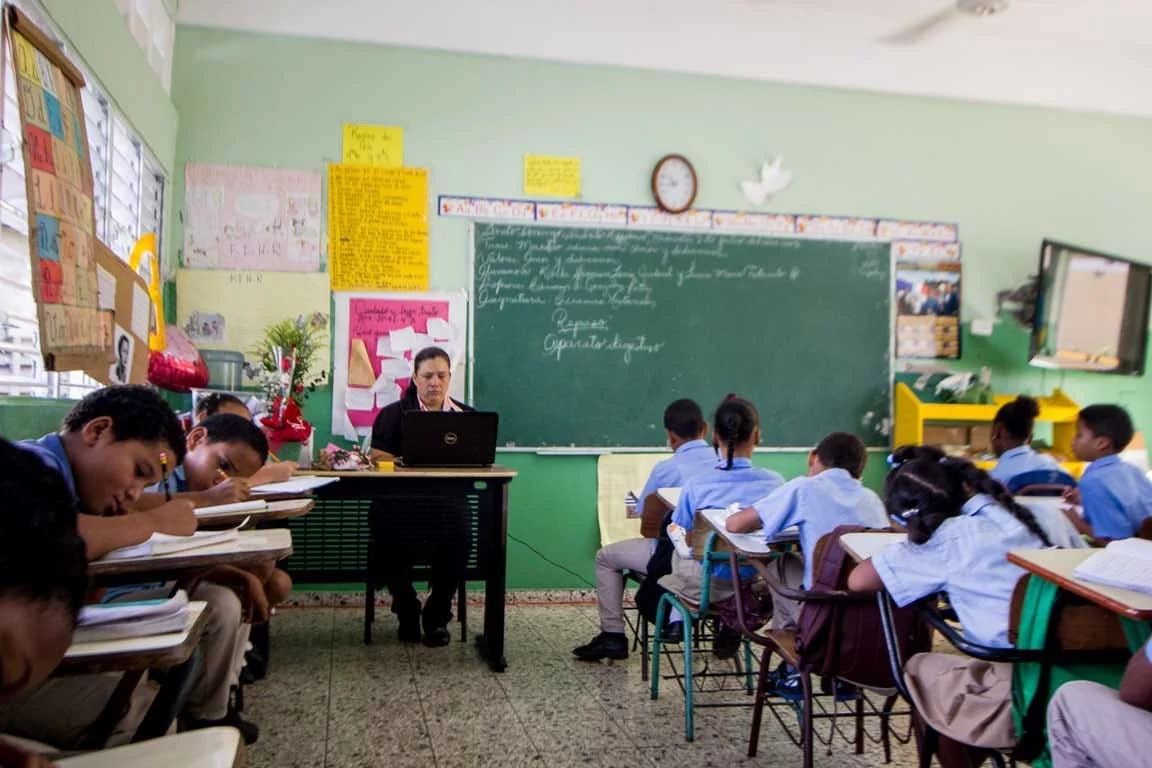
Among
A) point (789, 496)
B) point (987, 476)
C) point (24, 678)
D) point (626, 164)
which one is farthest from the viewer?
point (626, 164)

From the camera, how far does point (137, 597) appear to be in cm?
185

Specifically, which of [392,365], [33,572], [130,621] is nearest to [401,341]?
[392,365]

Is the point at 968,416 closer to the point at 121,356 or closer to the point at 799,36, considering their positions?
the point at 799,36

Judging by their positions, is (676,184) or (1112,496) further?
(676,184)

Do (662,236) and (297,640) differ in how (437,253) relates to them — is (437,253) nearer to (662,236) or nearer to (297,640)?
(662,236)

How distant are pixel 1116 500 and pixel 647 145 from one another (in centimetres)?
287

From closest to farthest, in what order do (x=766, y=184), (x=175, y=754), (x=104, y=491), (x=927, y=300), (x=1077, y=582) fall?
(x=175, y=754)
(x=1077, y=582)
(x=104, y=491)
(x=766, y=184)
(x=927, y=300)

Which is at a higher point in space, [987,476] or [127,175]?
[127,175]

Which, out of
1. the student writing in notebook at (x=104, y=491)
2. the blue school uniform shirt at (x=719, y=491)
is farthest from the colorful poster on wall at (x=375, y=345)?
the student writing in notebook at (x=104, y=491)

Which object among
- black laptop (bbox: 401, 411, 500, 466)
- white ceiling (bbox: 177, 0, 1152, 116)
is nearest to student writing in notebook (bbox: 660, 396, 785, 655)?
black laptop (bbox: 401, 411, 500, 466)

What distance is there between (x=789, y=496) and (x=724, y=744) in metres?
0.82

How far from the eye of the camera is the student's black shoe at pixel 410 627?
368cm

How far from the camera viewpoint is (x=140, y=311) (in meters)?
2.98

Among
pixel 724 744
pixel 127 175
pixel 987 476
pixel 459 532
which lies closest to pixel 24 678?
pixel 987 476
